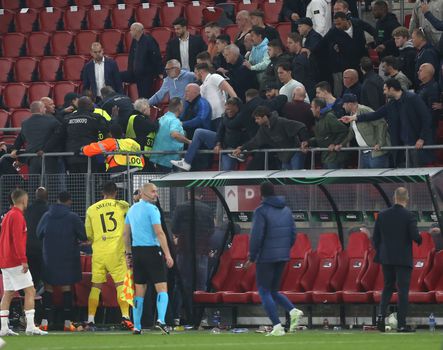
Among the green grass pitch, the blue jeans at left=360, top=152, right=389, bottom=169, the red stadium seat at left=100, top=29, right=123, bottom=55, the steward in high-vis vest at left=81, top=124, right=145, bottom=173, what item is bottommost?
the green grass pitch

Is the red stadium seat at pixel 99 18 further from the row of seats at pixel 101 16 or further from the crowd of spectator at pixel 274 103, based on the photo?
the crowd of spectator at pixel 274 103

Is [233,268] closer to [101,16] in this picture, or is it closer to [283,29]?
[283,29]

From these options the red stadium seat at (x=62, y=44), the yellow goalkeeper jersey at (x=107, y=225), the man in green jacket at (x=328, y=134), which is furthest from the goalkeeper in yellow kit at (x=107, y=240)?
the red stadium seat at (x=62, y=44)

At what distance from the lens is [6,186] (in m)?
24.4

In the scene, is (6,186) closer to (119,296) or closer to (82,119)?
(82,119)

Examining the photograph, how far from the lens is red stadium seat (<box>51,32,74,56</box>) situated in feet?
103

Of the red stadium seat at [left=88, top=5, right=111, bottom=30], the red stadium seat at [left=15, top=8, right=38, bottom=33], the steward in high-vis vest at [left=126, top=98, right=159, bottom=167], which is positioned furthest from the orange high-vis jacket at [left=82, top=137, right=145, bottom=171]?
the red stadium seat at [left=15, top=8, right=38, bottom=33]

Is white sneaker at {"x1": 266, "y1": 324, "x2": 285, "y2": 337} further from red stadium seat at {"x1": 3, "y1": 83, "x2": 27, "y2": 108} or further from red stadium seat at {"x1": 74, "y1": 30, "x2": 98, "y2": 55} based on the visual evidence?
red stadium seat at {"x1": 74, "y1": 30, "x2": 98, "y2": 55}

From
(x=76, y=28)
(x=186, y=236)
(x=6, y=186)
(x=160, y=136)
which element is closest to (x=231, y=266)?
(x=186, y=236)

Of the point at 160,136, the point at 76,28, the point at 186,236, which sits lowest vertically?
the point at 186,236

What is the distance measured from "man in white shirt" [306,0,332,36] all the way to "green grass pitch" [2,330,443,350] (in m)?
6.39

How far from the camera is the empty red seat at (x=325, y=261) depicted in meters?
22.4

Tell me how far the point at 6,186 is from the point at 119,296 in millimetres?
3165

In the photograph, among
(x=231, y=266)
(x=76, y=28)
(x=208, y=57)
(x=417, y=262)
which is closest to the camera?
(x=417, y=262)
